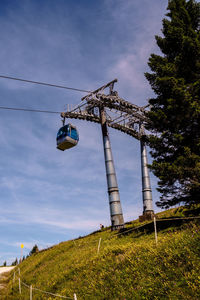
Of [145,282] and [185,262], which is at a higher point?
[185,262]

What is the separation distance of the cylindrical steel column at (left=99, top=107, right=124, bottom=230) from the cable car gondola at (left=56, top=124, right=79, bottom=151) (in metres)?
4.70

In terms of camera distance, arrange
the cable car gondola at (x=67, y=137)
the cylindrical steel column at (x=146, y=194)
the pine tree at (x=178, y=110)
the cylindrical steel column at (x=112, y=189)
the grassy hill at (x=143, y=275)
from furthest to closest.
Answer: the cylindrical steel column at (x=146, y=194) < the cylindrical steel column at (x=112, y=189) < the cable car gondola at (x=67, y=137) < the pine tree at (x=178, y=110) < the grassy hill at (x=143, y=275)

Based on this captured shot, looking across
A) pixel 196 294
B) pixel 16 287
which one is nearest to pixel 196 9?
pixel 196 294

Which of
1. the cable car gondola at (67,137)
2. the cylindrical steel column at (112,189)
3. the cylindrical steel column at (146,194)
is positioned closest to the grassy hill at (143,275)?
the cylindrical steel column at (112,189)

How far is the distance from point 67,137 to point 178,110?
36.8 feet

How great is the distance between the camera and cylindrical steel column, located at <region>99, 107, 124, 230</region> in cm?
2416

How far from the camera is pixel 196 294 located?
6.12 metres

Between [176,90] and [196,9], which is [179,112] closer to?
[176,90]

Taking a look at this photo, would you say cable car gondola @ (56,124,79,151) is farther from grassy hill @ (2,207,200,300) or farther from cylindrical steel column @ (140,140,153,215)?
cylindrical steel column @ (140,140,153,215)

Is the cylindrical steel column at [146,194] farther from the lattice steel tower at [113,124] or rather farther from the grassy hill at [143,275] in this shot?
the grassy hill at [143,275]

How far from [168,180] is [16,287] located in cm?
1404

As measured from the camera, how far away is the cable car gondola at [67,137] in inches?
905

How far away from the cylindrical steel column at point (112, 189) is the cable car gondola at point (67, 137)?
470 centimetres

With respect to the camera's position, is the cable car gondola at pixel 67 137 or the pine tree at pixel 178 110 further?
the cable car gondola at pixel 67 137
